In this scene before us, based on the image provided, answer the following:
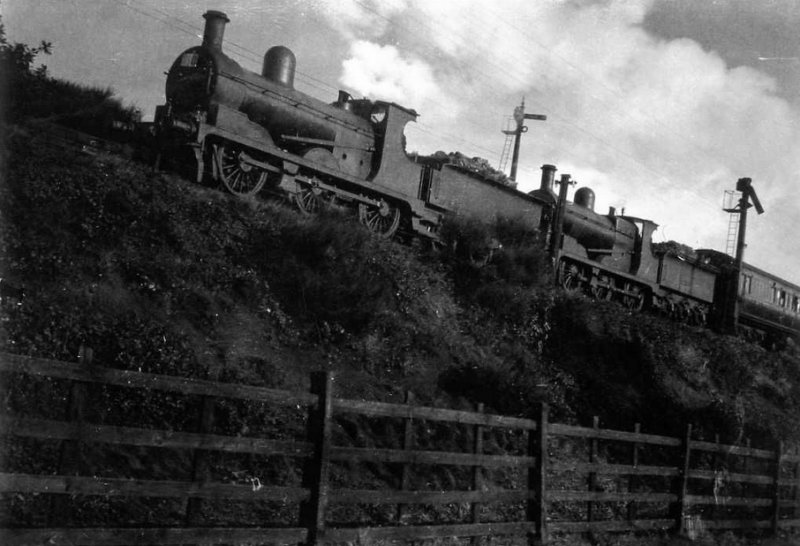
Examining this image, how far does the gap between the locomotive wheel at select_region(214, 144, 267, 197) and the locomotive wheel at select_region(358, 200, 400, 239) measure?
2.49 meters

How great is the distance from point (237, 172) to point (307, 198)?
1.60 m

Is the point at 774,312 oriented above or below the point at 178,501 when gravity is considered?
above

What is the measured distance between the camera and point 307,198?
15.7m

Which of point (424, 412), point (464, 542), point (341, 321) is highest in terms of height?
point (341, 321)

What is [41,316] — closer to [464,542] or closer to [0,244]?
[0,244]

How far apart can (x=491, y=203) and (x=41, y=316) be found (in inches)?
536

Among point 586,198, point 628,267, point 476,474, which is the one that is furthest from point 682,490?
point 586,198

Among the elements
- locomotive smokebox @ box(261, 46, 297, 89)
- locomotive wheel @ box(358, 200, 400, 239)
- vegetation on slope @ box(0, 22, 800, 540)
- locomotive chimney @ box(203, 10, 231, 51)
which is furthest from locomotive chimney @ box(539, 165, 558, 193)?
locomotive chimney @ box(203, 10, 231, 51)

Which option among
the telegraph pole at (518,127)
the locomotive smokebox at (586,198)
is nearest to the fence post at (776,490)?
the locomotive smokebox at (586,198)

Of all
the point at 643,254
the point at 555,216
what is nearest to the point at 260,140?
the point at 555,216

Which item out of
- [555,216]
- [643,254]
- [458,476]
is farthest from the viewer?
[643,254]

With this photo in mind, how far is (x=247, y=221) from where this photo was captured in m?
13.1

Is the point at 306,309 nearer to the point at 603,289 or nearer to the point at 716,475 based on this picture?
the point at 716,475

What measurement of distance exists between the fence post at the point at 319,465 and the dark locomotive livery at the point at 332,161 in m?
8.65
